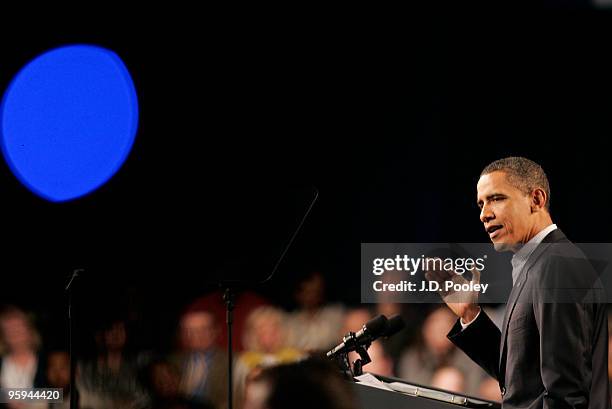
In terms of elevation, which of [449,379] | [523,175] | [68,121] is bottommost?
[449,379]

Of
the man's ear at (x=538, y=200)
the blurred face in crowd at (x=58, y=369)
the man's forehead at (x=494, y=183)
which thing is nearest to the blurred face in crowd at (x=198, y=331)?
the blurred face in crowd at (x=58, y=369)

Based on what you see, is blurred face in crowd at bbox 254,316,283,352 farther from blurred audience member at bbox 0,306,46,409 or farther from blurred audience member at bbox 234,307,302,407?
blurred audience member at bbox 0,306,46,409

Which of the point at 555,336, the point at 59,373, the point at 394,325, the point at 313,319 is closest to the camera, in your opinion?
the point at 555,336

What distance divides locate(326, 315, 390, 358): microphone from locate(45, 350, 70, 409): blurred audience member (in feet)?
3.87

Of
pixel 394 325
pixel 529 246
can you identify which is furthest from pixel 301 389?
pixel 394 325

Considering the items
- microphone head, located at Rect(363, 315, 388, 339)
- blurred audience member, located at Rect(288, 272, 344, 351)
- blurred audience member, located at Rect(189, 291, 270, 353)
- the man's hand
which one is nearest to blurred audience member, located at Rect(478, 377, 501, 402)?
the man's hand

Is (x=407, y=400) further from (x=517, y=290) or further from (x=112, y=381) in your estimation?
(x=112, y=381)

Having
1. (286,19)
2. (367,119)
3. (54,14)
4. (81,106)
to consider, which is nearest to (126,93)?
(81,106)

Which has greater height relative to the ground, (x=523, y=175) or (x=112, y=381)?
(x=523, y=175)

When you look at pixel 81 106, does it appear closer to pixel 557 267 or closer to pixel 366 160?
pixel 366 160

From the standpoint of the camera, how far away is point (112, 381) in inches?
137

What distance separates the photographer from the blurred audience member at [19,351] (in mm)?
3486

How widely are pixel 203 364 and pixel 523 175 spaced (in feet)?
5.46

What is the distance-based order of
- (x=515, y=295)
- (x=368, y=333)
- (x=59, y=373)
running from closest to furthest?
(x=515, y=295) → (x=368, y=333) → (x=59, y=373)
